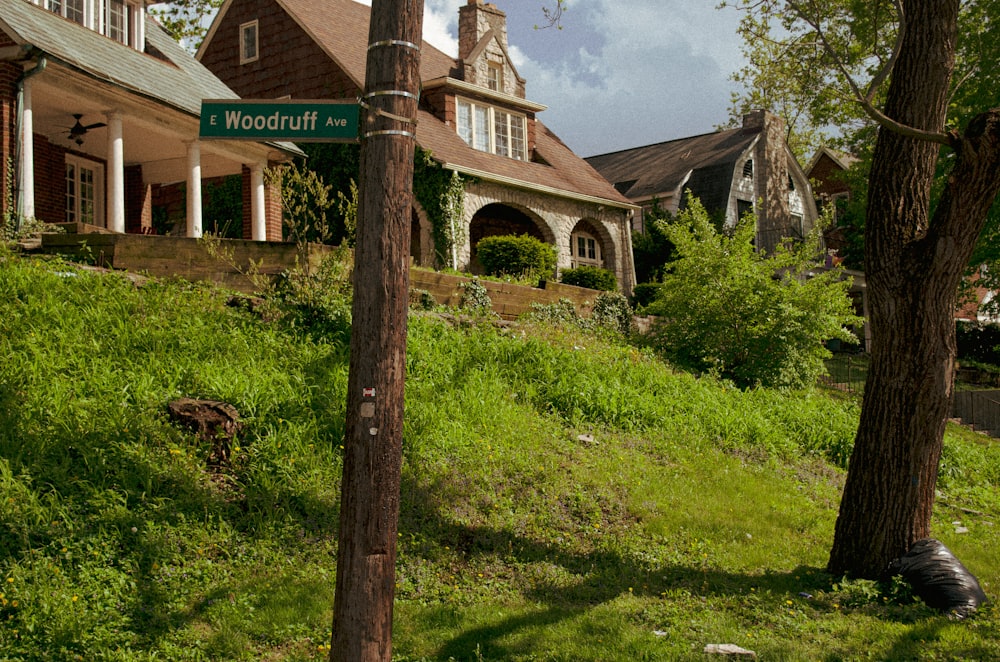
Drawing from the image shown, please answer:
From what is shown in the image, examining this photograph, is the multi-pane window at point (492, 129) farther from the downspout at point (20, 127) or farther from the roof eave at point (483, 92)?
the downspout at point (20, 127)

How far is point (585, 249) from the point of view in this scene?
2903 cm

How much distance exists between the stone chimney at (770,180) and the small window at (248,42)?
2008 cm

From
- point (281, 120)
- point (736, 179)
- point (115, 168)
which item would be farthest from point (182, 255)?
point (736, 179)

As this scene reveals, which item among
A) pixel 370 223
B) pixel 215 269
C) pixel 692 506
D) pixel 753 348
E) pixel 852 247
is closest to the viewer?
pixel 370 223

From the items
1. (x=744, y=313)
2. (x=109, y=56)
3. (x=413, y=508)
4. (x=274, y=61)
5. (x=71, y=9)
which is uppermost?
(x=274, y=61)

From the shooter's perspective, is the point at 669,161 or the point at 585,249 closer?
the point at 585,249

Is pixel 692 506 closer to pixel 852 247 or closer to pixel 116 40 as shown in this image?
pixel 116 40

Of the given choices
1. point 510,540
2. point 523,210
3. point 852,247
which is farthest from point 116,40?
point 852,247

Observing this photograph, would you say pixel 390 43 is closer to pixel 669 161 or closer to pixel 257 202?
pixel 257 202

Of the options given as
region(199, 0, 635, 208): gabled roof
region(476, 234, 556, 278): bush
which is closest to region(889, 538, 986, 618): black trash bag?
region(476, 234, 556, 278): bush

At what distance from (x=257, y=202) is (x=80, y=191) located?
3.80 meters

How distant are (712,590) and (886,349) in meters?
2.67

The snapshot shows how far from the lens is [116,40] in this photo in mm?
18688

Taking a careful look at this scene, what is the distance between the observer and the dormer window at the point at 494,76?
25906mm
